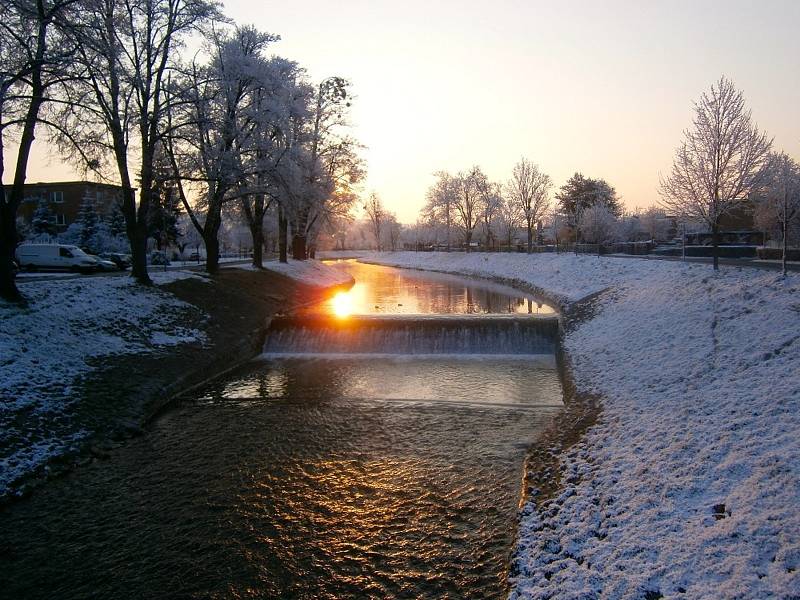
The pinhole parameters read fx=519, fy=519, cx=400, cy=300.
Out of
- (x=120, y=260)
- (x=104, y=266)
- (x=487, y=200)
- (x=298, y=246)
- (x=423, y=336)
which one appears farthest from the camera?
(x=487, y=200)

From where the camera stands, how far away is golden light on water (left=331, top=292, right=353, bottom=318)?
29431 mm

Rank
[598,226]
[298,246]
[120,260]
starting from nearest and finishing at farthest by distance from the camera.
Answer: [120,260] < [298,246] < [598,226]

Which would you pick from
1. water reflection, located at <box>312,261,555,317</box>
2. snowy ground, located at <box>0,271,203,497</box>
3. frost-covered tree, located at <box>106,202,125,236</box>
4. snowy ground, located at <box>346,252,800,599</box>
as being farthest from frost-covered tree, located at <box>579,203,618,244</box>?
snowy ground, located at <box>0,271,203,497</box>

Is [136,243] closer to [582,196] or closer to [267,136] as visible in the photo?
[267,136]

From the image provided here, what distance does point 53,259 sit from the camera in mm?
32750

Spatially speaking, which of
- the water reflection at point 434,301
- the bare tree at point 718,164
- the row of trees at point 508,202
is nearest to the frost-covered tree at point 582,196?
the row of trees at point 508,202

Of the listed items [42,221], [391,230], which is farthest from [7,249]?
[391,230]

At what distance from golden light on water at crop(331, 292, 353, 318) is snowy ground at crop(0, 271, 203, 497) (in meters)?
9.21

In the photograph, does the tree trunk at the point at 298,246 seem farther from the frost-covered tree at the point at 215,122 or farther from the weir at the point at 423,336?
the weir at the point at 423,336

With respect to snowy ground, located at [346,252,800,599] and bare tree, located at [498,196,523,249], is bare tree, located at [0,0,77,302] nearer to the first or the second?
snowy ground, located at [346,252,800,599]

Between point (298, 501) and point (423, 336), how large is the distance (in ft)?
43.1

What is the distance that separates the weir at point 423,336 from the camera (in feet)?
69.0

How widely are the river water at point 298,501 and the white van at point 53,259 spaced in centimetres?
2183

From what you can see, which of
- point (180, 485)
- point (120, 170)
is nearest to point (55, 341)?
point (180, 485)
